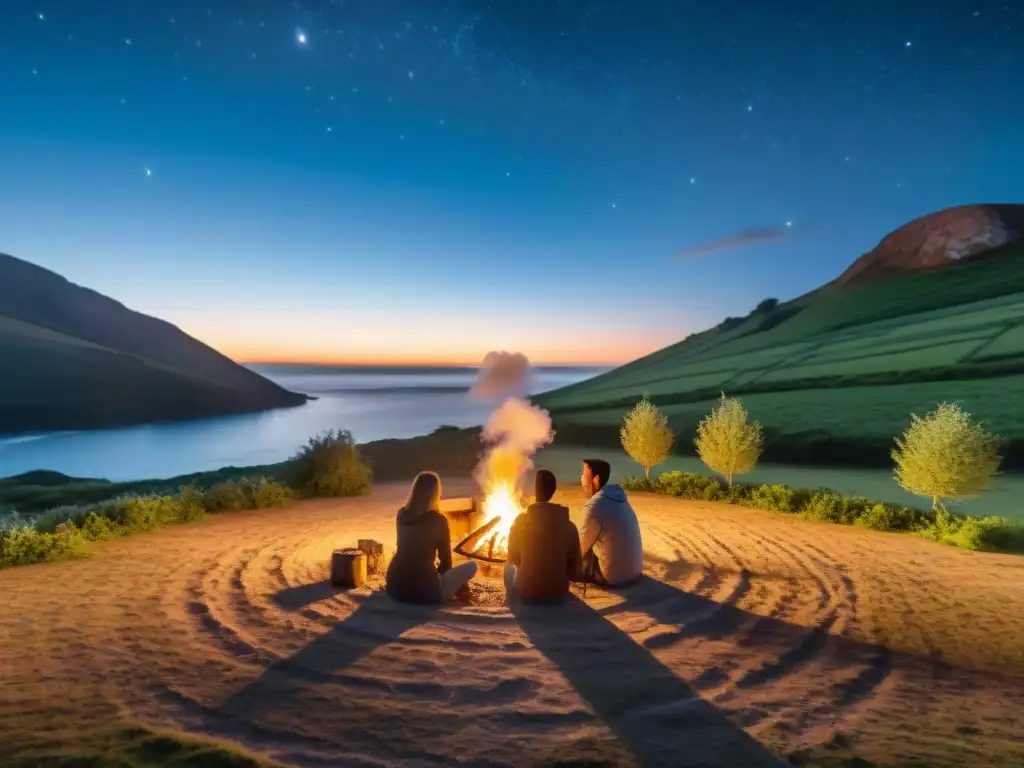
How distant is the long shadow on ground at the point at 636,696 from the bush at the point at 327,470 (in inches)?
523

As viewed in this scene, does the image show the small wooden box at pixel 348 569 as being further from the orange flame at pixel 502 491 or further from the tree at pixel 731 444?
the tree at pixel 731 444

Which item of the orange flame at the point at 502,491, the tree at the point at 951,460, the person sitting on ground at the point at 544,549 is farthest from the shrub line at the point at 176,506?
the tree at the point at 951,460

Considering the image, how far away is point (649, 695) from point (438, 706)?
2199 mm

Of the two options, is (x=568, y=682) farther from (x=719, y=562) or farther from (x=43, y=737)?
(x=719, y=562)

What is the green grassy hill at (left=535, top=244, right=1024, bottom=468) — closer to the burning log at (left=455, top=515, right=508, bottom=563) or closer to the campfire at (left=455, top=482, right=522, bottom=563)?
the campfire at (left=455, top=482, right=522, bottom=563)

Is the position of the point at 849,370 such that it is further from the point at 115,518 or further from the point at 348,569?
the point at 115,518

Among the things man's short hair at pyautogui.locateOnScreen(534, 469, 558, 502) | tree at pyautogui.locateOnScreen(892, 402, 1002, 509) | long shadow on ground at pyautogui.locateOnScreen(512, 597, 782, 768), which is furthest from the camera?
tree at pyautogui.locateOnScreen(892, 402, 1002, 509)

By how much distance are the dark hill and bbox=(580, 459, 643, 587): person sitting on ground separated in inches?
4284

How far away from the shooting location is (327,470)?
2109 cm

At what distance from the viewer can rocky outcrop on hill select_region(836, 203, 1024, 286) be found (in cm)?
8469

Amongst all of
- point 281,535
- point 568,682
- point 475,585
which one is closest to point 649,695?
point 568,682

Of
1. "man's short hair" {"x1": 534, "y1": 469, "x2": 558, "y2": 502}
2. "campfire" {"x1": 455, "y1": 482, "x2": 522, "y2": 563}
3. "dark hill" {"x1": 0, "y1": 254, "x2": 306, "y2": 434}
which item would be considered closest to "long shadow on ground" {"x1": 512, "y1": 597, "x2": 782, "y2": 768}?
"man's short hair" {"x1": 534, "y1": 469, "x2": 558, "y2": 502}

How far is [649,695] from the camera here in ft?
21.7

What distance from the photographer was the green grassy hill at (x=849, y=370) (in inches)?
1474
